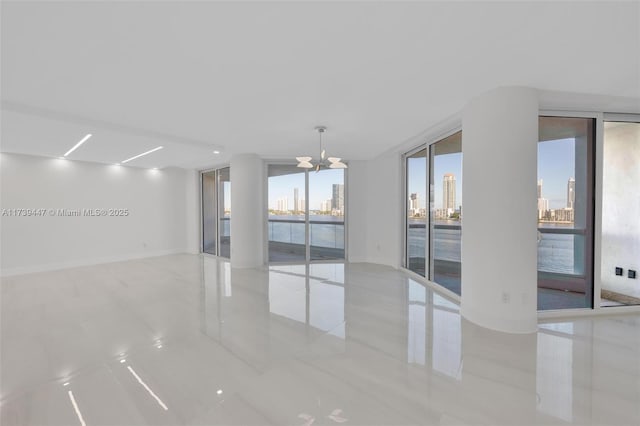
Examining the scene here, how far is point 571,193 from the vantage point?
359cm

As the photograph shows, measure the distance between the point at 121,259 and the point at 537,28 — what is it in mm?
9080

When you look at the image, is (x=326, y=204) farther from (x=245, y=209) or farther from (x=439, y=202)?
(x=439, y=202)

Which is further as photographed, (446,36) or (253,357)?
(253,357)

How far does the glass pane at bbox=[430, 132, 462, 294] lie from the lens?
441 cm

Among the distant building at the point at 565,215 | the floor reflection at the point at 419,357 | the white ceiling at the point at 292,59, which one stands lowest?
the floor reflection at the point at 419,357

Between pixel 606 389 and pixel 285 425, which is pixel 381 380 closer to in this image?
pixel 285 425

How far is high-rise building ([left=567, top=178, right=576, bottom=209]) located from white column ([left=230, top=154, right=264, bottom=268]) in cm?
558

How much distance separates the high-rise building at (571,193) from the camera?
357 centimetres

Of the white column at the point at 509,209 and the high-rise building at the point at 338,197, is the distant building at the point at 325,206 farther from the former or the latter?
the white column at the point at 509,209

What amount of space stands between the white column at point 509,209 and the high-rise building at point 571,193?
114cm

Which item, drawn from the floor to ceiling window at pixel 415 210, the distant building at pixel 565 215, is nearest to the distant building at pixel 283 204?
the floor to ceiling window at pixel 415 210

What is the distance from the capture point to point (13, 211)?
18.6ft

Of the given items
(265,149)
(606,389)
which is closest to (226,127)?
(265,149)

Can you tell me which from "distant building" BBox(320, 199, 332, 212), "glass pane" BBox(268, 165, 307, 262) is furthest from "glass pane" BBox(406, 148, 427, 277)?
"glass pane" BBox(268, 165, 307, 262)
